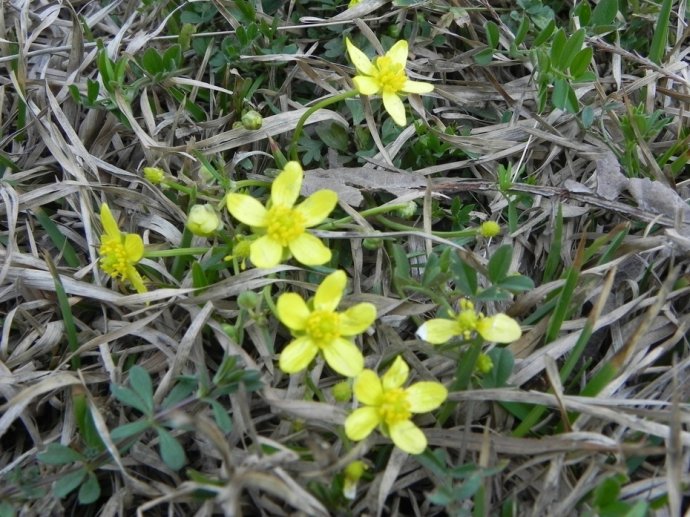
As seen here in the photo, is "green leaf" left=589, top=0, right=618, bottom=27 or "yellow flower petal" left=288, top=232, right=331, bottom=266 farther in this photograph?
"green leaf" left=589, top=0, right=618, bottom=27

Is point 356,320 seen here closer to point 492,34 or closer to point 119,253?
point 119,253

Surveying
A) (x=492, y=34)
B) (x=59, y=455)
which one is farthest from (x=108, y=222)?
(x=492, y=34)

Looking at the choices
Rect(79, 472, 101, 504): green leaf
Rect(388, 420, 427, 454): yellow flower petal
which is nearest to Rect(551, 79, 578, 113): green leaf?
Rect(388, 420, 427, 454): yellow flower petal

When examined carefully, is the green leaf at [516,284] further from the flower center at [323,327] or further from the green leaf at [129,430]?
the green leaf at [129,430]

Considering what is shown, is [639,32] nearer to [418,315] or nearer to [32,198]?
[418,315]

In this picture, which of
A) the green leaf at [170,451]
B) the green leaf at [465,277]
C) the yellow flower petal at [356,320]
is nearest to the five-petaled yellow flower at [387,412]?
the yellow flower petal at [356,320]

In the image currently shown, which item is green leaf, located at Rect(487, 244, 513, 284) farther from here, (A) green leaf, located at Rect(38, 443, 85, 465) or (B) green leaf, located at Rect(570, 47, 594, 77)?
(A) green leaf, located at Rect(38, 443, 85, 465)
